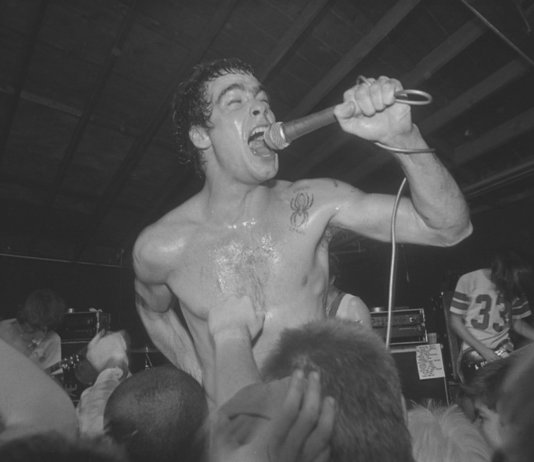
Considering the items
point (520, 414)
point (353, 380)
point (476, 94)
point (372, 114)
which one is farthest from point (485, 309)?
point (520, 414)

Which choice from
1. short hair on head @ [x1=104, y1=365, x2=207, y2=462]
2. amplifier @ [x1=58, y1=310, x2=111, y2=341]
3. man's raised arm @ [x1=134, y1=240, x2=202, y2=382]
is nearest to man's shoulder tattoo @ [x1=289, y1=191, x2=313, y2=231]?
man's raised arm @ [x1=134, y1=240, x2=202, y2=382]

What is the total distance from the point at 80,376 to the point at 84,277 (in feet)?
22.6

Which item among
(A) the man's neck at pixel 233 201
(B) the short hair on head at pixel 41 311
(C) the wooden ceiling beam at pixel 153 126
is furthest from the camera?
(B) the short hair on head at pixel 41 311

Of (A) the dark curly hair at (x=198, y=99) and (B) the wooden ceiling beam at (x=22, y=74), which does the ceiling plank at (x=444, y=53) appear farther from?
(B) the wooden ceiling beam at (x=22, y=74)

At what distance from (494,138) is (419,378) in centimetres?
285

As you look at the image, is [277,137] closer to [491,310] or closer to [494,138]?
[494,138]

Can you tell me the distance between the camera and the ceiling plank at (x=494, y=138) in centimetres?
405

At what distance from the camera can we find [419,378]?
16.3 feet

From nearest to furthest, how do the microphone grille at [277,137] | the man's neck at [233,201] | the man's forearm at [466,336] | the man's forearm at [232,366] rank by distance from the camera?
the man's forearm at [232,366] → the microphone grille at [277,137] → the man's neck at [233,201] → the man's forearm at [466,336]

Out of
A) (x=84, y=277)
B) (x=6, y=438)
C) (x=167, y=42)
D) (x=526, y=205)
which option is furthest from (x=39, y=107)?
(x=526, y=205)

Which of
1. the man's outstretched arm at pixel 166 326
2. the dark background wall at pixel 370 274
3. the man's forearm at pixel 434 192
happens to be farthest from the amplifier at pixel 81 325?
the man's forearm at pixel 434 192

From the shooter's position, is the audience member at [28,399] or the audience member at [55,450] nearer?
the audience member at [55,450]

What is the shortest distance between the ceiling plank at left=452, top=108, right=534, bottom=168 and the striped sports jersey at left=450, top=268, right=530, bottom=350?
133 cm

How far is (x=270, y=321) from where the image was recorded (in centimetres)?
196
